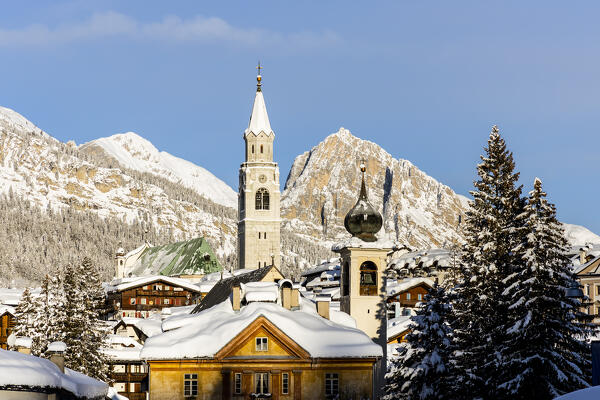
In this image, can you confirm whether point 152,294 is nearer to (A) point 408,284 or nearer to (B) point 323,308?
(A) point 408,284

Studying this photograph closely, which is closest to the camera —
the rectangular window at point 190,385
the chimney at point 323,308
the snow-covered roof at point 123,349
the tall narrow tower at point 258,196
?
the rectangular window at point 190,385

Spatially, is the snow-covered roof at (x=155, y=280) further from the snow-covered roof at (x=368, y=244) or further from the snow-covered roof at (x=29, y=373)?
the snow-covered roof at (x=29, y=373)

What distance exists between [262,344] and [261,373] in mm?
1406

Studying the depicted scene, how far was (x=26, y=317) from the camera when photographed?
7156 centimetres

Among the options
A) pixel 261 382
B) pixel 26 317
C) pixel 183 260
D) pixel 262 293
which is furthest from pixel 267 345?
pixel 183 260

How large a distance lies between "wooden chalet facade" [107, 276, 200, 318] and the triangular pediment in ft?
264

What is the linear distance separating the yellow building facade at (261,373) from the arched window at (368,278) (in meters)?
12.2

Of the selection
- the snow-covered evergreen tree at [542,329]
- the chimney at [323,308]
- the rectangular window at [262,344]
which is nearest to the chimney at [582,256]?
the chimney at [323,308]

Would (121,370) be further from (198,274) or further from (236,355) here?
(198,274)

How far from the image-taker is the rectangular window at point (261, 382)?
164 ft

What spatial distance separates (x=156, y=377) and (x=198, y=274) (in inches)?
4423

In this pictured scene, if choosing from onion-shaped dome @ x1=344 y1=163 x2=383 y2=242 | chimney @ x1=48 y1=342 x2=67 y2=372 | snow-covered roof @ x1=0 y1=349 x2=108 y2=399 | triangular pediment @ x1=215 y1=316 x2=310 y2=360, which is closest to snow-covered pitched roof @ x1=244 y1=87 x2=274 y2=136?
onion-shaped dome @ x1=344 y1=163 x2=383 y2=242

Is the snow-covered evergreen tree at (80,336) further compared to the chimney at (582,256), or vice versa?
the chimney at (582,256)

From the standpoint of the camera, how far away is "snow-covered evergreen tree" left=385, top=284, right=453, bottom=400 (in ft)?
142
